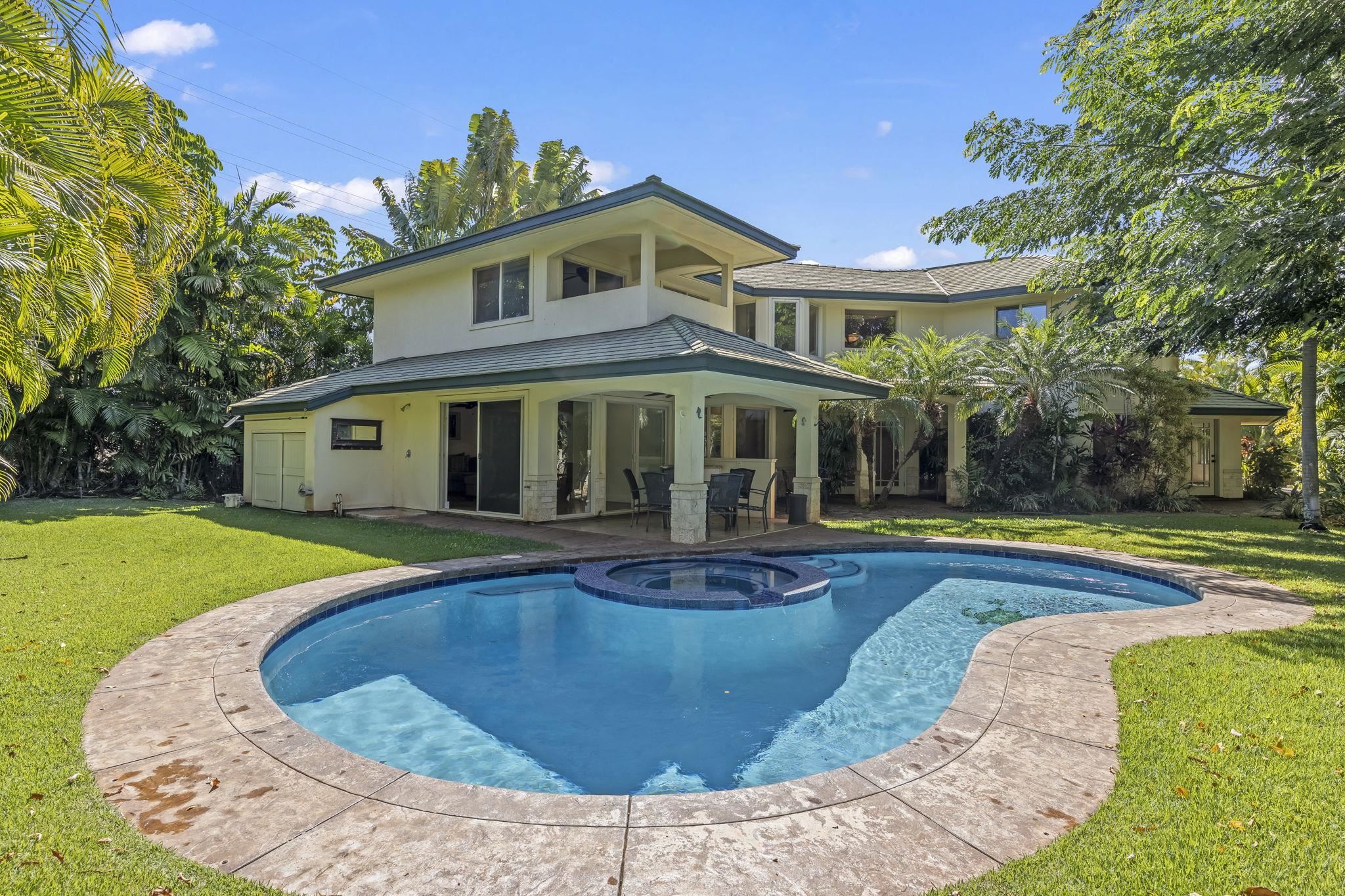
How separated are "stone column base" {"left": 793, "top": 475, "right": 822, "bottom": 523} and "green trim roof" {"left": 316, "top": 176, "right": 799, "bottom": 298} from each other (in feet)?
15.0

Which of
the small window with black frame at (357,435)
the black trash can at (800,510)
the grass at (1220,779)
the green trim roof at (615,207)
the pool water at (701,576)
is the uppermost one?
the green trim roof at (615,207)

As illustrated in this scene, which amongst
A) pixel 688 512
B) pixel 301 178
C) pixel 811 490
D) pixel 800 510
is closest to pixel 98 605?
pixel 688 512

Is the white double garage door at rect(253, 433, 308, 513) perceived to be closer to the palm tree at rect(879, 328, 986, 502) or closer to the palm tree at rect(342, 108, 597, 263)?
the palm tree at rect(342, 108, 597, 263)

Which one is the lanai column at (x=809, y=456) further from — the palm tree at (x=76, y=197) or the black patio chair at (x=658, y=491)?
the palm tree at (x=76, y=197)

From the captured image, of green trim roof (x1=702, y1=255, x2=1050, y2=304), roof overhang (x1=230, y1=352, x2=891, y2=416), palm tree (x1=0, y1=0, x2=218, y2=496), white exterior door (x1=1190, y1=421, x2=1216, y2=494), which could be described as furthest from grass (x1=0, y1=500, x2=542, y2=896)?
white exterior door (x1=1190, y1=421, x2=1216, y2=494)

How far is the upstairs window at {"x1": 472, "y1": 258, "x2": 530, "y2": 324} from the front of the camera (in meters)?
14.5

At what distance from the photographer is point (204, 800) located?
10.2ft

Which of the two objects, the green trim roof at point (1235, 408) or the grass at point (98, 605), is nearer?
the grass at point (98, 605)

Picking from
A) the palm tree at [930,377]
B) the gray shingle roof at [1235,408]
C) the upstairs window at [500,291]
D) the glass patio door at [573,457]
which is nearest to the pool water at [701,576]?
the glass patio door at [573,457]

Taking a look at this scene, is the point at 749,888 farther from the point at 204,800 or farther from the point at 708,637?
the point at 708,637

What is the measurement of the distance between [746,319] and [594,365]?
33.6 feet

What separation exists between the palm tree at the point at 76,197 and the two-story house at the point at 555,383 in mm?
5306

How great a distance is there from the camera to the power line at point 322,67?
15.1 meters

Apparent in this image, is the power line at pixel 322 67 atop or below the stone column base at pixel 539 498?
atop
